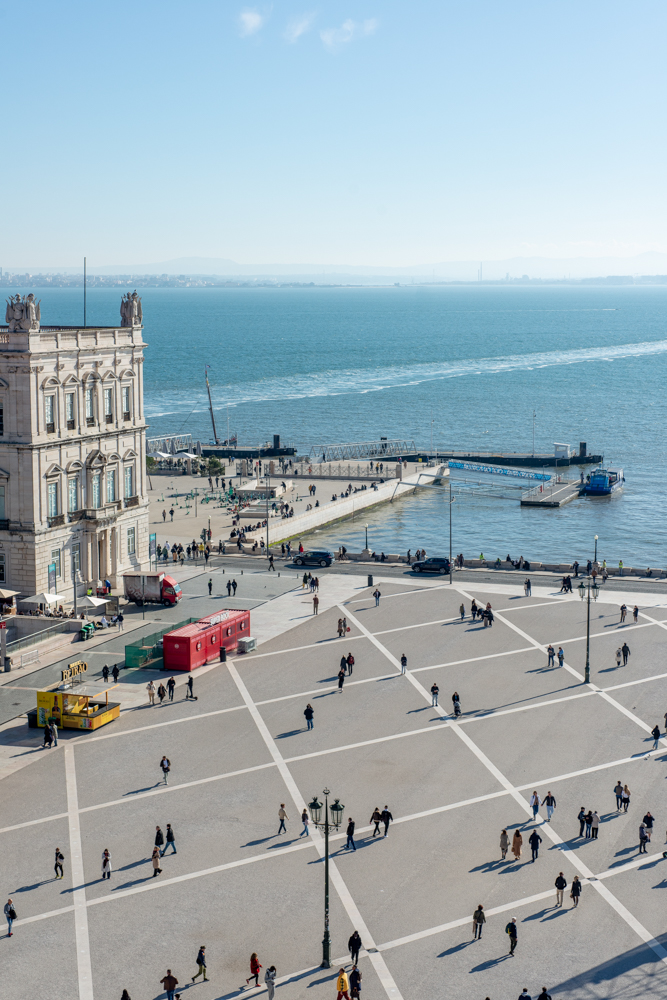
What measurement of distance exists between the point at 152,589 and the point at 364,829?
27.5m

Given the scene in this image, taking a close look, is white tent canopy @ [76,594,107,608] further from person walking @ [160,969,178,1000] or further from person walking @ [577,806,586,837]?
person walking @ [160,969,178,1000]

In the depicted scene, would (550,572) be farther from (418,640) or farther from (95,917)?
(95,917)

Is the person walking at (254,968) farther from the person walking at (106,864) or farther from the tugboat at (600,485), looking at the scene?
the tugboat at (600,485)

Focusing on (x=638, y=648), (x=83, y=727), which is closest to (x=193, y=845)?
(x=83, y=727)

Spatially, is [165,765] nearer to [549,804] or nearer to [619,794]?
[549,804]

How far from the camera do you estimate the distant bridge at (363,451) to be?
12131 cm

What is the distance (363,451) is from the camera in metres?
126

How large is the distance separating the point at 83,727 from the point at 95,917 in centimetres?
1352

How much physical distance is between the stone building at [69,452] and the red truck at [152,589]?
6.53 ft

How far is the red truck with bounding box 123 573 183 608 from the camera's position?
192 ft

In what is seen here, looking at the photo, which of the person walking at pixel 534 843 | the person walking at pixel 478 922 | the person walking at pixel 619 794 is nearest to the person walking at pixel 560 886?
the person walking at pixel 534 843

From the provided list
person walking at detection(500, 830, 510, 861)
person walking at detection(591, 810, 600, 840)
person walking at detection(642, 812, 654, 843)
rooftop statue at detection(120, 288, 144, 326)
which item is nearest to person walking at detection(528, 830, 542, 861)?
person walking at detection(500, 830, 510, 861)

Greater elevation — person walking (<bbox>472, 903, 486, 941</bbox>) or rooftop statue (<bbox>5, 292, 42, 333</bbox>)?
rooftop statue (<bbox>5, 292, 42, 333</bbox>)

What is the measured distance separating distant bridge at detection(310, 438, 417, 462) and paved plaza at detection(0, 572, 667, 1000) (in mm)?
69032
